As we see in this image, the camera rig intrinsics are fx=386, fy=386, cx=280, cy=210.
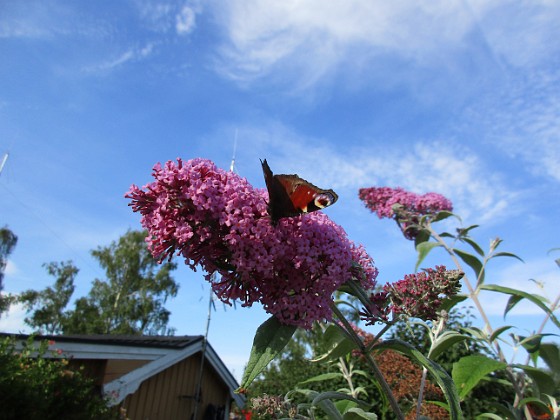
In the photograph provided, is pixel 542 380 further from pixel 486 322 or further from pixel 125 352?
pixel 125 352

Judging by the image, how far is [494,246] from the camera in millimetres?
3414

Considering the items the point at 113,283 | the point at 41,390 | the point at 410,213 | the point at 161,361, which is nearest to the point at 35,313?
the point at 113,283

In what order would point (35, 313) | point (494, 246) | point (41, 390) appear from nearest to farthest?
point (494, 246) → point (41, 390) → point (35, 313)

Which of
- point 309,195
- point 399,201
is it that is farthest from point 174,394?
point 309,195

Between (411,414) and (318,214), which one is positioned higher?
(318,214)

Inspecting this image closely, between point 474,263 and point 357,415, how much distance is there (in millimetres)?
2293

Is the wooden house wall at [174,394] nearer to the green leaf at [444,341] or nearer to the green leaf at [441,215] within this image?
the green leaf at [441,215]

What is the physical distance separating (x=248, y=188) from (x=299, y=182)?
0.20 metres

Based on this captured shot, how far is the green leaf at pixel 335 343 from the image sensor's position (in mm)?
1755

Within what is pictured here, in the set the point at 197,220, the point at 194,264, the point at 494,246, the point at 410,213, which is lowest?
the point at 194,264

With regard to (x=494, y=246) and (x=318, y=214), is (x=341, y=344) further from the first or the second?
(x=494, y=246)

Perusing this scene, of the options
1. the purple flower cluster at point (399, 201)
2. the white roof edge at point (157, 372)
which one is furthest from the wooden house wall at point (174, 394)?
the purple flower cluster at point (399, 201)

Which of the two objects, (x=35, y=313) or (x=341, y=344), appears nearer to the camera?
(x=341, y=344)

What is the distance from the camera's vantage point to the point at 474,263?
3.40m
